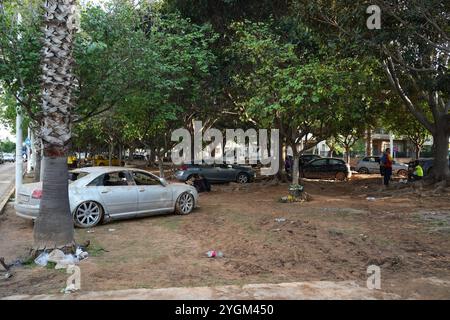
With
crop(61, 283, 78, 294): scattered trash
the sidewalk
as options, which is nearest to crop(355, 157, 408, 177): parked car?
the sidewalk

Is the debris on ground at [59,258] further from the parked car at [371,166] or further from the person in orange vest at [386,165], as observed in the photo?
the parked car at [371,166]

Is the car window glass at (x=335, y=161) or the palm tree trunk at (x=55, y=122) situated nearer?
the palm tree trunk at (x=55, y=122)

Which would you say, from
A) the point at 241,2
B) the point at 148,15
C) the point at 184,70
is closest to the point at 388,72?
the point at 241,2

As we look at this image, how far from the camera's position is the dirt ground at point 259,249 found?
238 inches

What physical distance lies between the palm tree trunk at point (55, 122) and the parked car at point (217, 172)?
51.0 feet

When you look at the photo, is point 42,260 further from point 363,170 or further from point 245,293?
point 363,170

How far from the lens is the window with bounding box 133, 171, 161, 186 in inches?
460

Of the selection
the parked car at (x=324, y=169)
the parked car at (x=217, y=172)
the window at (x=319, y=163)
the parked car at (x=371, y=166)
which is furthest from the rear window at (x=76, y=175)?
the parked car at (x=371, y=166)

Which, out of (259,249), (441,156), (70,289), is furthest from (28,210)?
(441,156)

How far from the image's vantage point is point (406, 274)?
20.7 ft

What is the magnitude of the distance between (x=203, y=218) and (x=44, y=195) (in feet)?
16.5

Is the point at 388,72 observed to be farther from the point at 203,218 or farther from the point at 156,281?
the point at 156,281

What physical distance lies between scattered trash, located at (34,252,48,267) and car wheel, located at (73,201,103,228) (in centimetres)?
306

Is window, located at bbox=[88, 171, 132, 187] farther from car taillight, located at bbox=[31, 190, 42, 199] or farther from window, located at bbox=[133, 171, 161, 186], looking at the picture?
car taillight, located at bbox=[31, 190, 42, 199]
